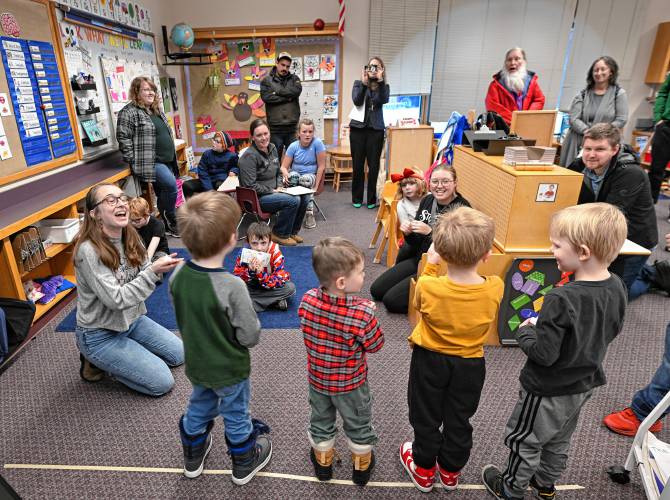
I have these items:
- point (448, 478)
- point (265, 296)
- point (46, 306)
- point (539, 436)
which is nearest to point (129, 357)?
point (265, 296)

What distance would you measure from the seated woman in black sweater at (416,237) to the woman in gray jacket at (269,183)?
4.70ft

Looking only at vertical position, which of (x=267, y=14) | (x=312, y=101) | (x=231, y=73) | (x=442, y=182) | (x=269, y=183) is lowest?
(x=269, y=183)

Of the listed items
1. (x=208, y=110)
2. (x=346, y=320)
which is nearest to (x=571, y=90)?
(x=208, y=110)

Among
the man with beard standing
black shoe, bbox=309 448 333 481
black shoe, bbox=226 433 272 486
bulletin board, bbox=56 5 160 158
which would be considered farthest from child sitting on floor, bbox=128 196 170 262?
the man with beard standing

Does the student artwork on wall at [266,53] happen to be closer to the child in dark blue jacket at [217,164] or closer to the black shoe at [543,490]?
the child in dark blue jacket at [217,164]

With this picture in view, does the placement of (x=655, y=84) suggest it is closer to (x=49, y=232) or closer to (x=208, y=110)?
(x=208, y=110)

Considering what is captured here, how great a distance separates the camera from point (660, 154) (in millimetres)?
4691

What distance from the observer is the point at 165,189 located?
4406 millimetres

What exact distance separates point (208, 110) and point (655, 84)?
6629 mm

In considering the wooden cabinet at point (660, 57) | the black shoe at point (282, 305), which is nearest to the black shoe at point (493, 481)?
the black shoe at point (282, 305)

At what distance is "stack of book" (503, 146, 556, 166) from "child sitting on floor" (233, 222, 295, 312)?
63.4 inches

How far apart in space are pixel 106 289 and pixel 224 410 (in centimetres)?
83

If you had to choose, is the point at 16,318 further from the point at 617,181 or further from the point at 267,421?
the point at 617,181

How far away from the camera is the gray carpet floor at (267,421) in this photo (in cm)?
172
